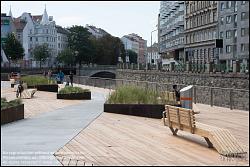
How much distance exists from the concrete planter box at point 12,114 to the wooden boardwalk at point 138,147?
2.25m

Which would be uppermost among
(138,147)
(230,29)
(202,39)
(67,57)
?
(230,29)

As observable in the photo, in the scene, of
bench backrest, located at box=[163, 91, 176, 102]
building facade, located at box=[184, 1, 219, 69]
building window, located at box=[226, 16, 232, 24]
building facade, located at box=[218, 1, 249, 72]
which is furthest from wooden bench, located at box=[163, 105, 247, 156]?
building window, located at box=[226, 16, 232, 24]

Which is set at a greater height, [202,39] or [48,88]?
[202,39]

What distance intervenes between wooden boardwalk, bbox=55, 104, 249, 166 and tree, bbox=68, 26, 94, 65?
96311 millimetres

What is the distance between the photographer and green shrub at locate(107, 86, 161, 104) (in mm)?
16203

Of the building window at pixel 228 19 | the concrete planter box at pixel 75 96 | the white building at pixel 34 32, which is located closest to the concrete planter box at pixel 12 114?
the concrete planter box at pixel 75 96

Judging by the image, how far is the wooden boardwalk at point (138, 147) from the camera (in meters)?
7.69

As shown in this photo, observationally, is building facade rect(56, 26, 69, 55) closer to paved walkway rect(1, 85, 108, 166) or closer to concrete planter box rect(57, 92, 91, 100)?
concrete planter box rect(57, 92, 91, 100)

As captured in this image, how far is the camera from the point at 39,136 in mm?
10031

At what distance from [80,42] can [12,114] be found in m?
97.2

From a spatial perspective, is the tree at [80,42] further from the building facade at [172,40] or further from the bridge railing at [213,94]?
the bridge railing at [213,94]

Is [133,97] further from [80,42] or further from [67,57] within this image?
[80,42]

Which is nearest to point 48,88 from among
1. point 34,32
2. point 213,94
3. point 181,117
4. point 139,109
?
point 213,94

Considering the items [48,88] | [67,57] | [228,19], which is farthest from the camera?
[67,57]
